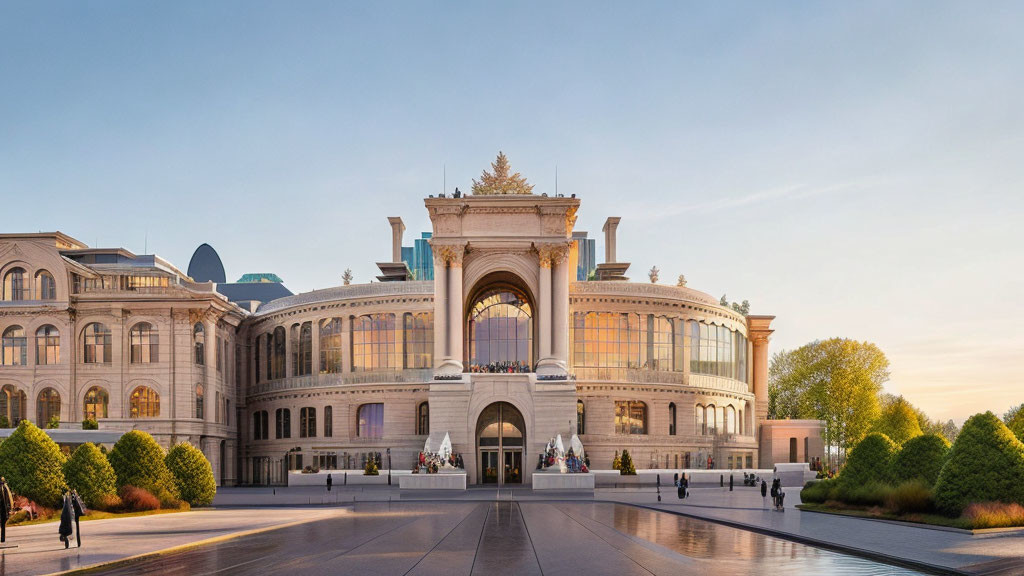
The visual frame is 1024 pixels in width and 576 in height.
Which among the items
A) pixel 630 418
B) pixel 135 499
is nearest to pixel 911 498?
pixel 135 499

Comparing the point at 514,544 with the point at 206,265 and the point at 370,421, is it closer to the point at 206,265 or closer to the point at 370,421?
the point at 370,421

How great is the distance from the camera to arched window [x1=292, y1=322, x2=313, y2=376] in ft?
285

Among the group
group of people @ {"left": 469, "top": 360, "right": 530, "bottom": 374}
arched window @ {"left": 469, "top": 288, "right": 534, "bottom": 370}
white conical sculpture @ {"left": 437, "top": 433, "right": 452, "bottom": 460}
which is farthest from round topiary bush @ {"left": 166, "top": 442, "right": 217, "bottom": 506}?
arched window @ {"left": 469, "top": 288, "right": 534, "bottom": 370}

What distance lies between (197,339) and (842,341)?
66.3 m

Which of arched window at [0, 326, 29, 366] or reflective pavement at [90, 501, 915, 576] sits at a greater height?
arched window at [0, 326, 29, 366]

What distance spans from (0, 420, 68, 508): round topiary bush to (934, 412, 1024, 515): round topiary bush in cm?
3418

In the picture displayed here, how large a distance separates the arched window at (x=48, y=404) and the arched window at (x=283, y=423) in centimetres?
1917

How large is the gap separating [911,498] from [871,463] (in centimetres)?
573

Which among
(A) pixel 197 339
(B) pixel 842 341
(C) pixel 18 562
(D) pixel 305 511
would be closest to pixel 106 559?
(C) pixel 18 562

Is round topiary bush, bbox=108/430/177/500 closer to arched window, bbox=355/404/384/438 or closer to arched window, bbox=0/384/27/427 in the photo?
arched window, bbox=355/404/384/438

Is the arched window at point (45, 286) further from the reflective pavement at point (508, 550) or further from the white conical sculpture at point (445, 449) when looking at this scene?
the reflective pavement at point (508, 550)

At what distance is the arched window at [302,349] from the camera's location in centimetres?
8700

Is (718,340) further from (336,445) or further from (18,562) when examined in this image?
(18,562)

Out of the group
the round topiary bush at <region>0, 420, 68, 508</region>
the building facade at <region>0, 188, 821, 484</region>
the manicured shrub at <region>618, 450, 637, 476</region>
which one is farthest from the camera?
the building facade at <region>0, 188, 821, 484</region>
